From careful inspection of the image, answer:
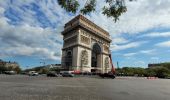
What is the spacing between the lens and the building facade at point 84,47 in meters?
119

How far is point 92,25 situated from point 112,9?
126105 millimetres

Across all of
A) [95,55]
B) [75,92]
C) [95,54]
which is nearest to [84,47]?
[95,54]

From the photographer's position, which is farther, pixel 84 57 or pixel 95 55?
pixel 95 55

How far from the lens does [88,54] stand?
5010 inches

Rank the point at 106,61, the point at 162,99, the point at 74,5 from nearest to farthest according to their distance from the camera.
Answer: the point at 74,5 → the point at 162,99 → the point at 106,61

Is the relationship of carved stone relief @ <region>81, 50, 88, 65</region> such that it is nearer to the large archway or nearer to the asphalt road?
the large archway

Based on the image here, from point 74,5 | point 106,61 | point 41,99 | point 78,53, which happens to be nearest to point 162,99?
point 41,99

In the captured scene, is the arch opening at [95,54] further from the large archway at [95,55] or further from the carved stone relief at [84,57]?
the carved stone relief at [84,57]

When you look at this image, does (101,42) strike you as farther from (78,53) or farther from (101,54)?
(78,53)

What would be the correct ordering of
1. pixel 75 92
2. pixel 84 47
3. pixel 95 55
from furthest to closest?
1. pixel 95 55
2. pixel 84 47
3. pixel 75 92

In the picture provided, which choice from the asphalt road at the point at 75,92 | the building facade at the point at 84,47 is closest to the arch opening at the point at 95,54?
the building facade at the point at 84,47

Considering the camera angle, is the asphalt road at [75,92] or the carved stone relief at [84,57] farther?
the carved stone relief at [84,57]

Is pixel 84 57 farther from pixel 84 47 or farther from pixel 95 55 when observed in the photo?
pixel 95 55

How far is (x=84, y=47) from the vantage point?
404 feet
